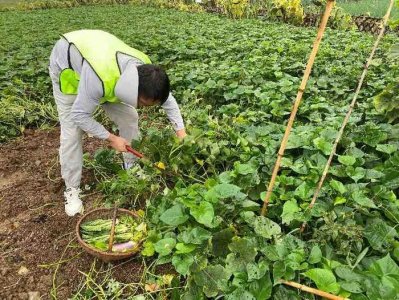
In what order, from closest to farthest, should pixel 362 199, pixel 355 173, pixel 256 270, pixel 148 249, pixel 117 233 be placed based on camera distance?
pixel 256 270
pixel 362 199
pixel 148 249
pixel 355 173
pixel 117 233

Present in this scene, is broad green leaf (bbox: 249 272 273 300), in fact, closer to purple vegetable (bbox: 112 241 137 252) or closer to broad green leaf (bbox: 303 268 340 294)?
broad green leaf (bbox: 303 268 340 294)

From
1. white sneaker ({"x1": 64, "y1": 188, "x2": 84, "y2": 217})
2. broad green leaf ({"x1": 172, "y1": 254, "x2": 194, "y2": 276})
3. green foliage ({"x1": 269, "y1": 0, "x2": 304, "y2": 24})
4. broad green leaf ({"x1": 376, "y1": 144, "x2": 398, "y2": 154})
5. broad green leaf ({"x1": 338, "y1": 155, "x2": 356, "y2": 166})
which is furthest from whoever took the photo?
green foliage ({"x1": 269, "y1": 0, "x2": 304, "y2": 24})

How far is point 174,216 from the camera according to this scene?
227cm

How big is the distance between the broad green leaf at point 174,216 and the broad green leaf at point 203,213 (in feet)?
0.32

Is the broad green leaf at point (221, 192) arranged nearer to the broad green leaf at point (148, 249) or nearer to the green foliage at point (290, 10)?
the broad green leaf at point (148, 249)

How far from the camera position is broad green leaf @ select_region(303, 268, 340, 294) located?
1.75 metres

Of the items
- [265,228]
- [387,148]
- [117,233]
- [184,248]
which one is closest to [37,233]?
[117,233]

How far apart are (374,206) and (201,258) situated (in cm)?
96

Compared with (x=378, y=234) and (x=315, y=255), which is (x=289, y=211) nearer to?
(x=315, y=255)

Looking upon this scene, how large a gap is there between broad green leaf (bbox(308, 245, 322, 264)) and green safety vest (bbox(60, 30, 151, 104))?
1.53 metres

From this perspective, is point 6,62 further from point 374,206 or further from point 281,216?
point 374,206

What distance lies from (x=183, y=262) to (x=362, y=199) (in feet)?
3.37

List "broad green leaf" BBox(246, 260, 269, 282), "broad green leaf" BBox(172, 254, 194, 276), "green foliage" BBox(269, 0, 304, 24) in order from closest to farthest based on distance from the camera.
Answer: "broad green leaf" BBox(246, 260, 269, 282) < "broad green leaf" BBox(172, 254, 194, 276) < "green foliage" BBox(269, 0, 304, 24)

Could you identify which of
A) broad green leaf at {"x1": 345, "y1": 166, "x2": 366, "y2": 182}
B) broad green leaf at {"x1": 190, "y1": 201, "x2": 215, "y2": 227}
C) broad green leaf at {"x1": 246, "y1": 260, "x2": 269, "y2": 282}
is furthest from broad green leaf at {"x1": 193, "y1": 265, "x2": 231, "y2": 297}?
broad green leaf at {"x1": 345, "y1": 166, "x2": 366, "y2": 182}
